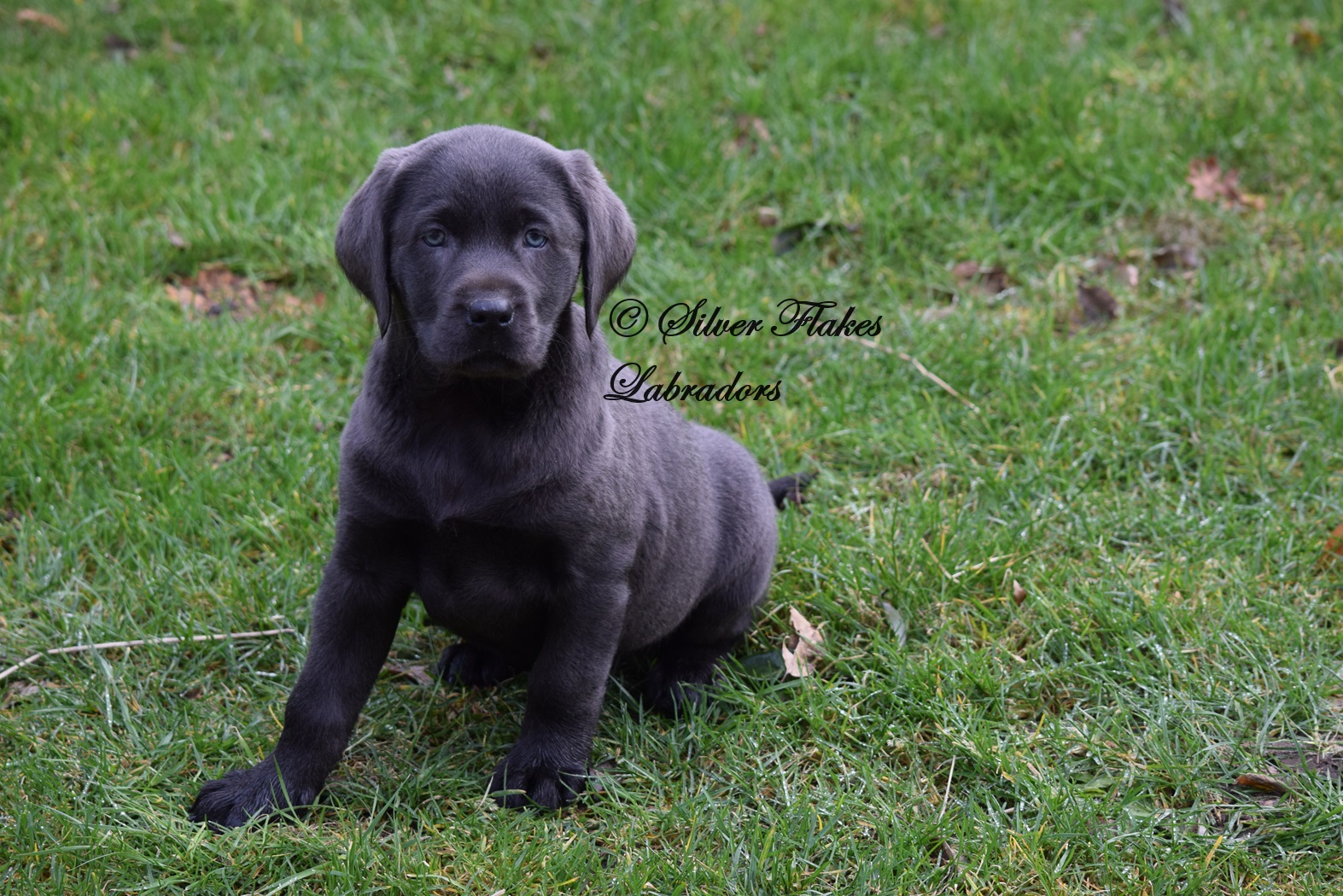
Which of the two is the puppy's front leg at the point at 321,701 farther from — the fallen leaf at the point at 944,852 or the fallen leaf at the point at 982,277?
the fallen leaf at the point at 982,277

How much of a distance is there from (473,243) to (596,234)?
34 centimetres

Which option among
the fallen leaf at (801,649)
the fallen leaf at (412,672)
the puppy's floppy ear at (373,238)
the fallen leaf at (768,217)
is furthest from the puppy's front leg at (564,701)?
the fallen leaf at (768,217)

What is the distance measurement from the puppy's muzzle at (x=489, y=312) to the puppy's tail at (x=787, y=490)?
5.86ft

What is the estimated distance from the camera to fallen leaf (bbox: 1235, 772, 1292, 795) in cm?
334

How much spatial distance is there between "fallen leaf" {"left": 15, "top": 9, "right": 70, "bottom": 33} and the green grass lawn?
0.31 ft

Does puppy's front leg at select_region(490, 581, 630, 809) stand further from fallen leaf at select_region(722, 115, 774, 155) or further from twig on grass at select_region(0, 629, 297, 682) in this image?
fallen leaf at select_region(722, 115, 774, 155)

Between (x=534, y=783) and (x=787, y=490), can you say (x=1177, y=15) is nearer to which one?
(x=787, y=490)

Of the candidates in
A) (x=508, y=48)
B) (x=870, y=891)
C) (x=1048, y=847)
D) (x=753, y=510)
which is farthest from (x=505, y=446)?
(x=508, y=48)

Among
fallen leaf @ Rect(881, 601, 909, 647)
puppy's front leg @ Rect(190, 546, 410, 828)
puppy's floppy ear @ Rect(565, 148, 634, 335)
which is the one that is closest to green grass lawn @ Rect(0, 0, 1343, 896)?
fallen leaf @ Rect(881, 601, 909, 647)

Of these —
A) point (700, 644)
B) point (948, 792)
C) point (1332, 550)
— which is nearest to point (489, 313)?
point (700, 644)

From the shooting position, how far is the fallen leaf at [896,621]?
157 inches

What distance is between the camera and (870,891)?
3078 millimetres

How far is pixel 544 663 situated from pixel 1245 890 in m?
1.76

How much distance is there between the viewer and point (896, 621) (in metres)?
4.02
